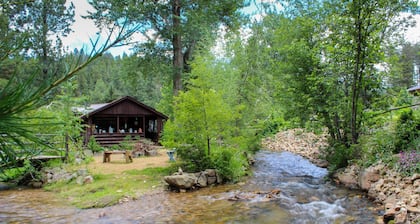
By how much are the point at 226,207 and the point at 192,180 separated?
2.00 metres

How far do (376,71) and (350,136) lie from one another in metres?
1.91

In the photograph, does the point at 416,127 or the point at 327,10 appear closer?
the point at 416,127

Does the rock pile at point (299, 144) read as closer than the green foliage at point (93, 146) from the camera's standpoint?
Yes

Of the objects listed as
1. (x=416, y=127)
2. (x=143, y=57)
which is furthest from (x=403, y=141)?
(x=143, y=57)

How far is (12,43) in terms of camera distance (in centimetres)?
139

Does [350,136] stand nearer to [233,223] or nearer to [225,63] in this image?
[233,223]

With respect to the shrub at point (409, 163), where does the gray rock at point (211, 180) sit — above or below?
below

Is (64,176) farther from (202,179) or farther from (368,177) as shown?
(368,177)

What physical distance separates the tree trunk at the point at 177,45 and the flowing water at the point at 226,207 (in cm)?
686

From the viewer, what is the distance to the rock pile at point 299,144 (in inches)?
491

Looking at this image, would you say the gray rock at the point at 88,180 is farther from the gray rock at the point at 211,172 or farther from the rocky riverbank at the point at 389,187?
the rocky riverbank at the point at 389,187

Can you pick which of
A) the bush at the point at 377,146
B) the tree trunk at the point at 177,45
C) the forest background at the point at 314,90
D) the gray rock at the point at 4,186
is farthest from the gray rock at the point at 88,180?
the bush at the point at 377,146

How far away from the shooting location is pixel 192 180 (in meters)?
8.12

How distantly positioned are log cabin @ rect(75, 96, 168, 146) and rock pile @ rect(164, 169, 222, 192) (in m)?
9.73
